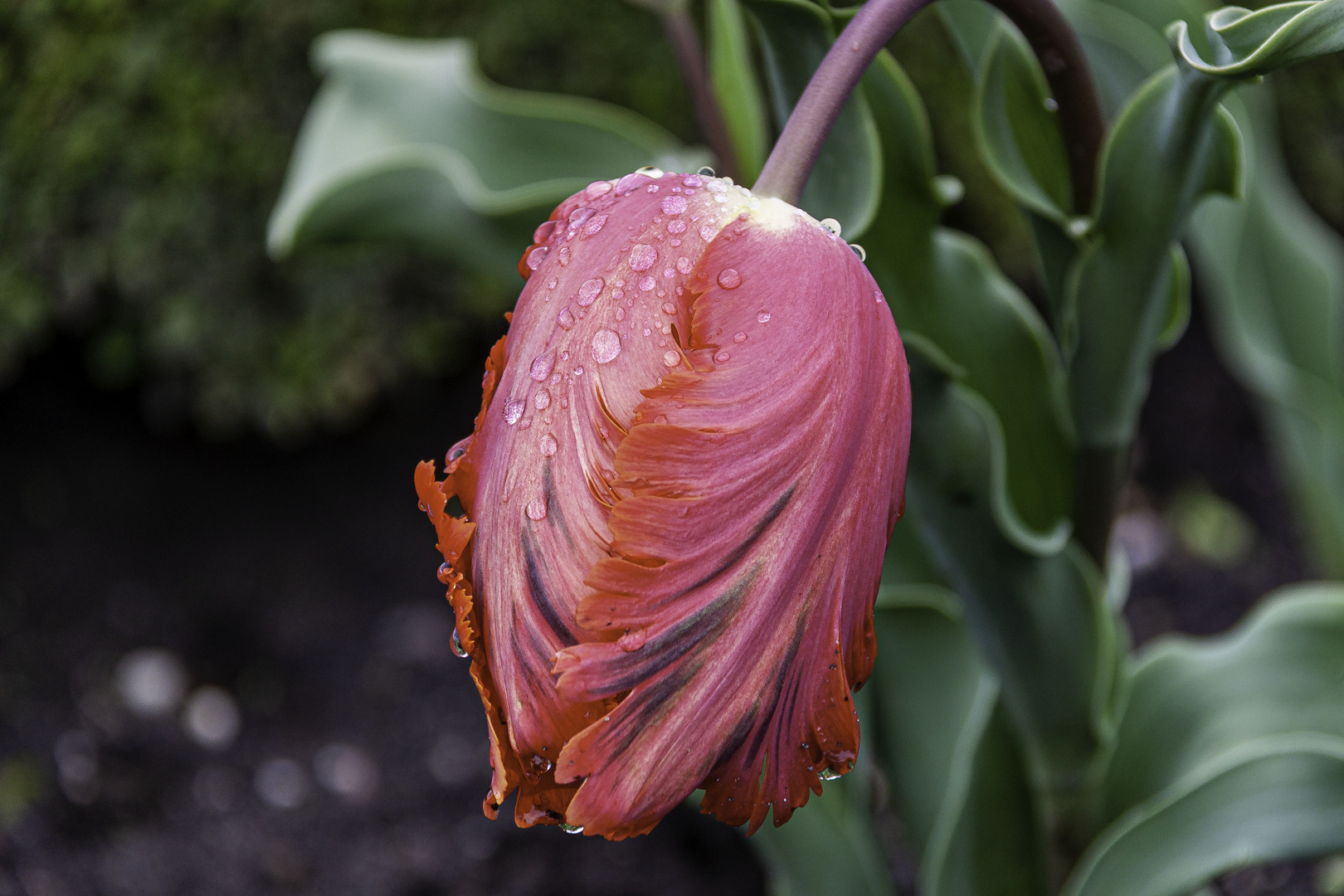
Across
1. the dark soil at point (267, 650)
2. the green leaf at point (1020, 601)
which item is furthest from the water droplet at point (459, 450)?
the dark soil at point (267, 650)

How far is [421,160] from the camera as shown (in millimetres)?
641

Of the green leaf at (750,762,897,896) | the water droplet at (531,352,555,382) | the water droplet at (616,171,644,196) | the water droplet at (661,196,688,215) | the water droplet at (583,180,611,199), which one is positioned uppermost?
the water droplet at (661,196,688,215)

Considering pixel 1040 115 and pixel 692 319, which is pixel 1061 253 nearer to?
pixel 1040 115

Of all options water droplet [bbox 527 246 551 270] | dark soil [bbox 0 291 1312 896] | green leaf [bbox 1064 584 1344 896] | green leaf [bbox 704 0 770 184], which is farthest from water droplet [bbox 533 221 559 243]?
dark soil [bbox 0 291 1312 896]

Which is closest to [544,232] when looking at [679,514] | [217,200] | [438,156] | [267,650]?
[679,514]

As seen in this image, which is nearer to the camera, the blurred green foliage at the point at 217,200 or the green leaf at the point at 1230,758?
the green leaf at the point at 1230,758

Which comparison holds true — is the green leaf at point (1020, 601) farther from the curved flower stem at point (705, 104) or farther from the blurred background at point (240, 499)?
the blurred background at point (240, 499)

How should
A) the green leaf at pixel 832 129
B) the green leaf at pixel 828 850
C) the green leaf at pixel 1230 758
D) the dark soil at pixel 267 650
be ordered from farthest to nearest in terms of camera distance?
the dark soil at pixel 267 650, the green leaf at pixel 828 850, the green leaf at pixel 1230 758, the green leaf at pixel 832 129

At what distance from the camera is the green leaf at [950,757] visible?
2.20 ft

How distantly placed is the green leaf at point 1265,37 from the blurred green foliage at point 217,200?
3.12ft

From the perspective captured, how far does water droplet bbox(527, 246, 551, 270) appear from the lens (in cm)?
36

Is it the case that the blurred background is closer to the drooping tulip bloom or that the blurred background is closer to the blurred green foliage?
the blurred green foliage

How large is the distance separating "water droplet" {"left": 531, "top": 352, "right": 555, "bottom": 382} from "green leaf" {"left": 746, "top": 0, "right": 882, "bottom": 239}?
206 mm

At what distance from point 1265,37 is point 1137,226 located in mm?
104
